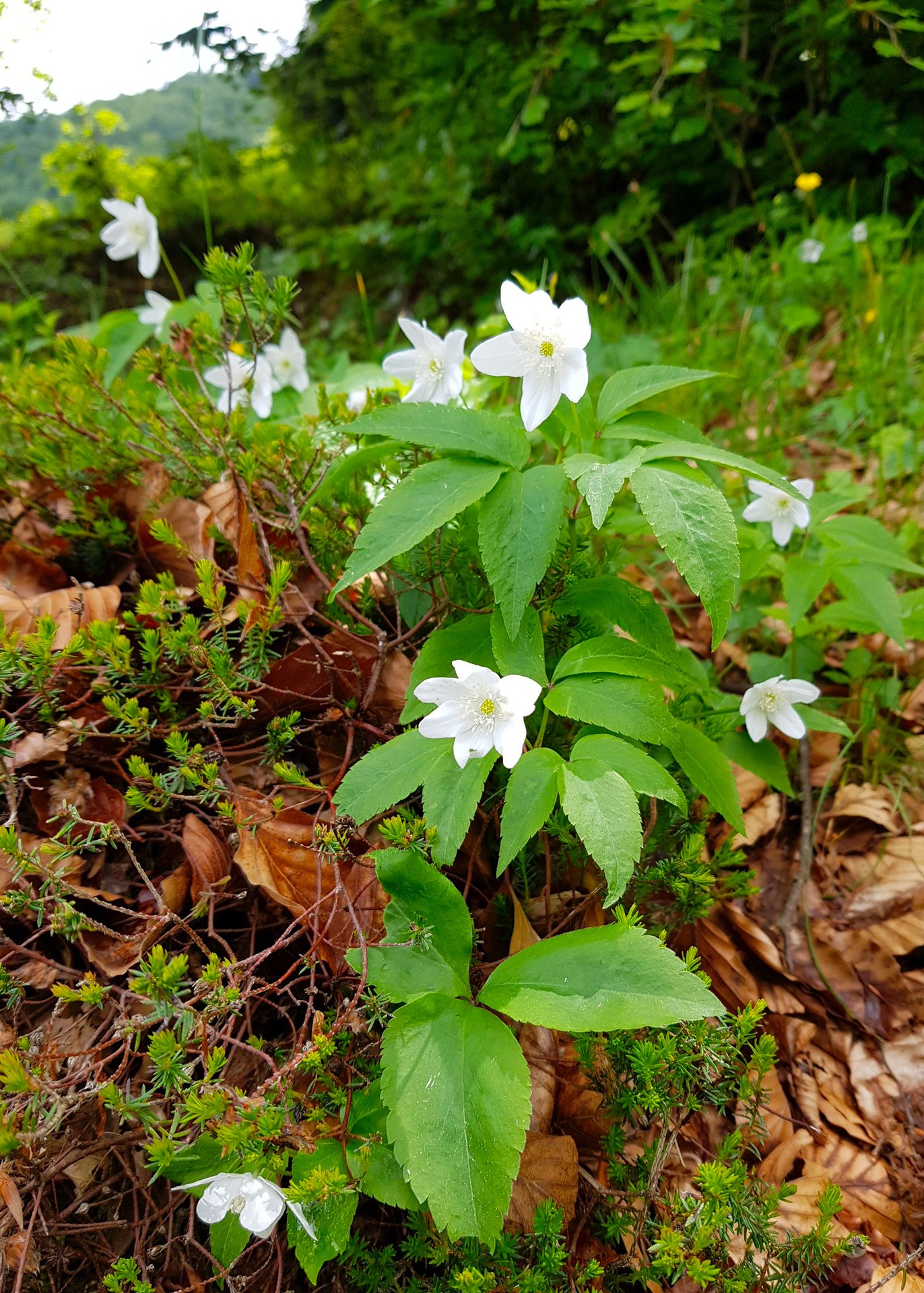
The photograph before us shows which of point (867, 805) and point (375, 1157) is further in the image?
point (867, 805)

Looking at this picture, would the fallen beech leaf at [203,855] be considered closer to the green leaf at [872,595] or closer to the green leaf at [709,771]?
the green leaf at [709,771]

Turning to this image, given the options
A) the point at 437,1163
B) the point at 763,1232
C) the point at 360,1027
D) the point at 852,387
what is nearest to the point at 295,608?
the point at 360,1027

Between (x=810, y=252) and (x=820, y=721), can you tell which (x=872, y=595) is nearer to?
(x=820, y=721)

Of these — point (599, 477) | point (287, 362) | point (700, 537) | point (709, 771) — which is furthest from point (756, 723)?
point (287, 362)

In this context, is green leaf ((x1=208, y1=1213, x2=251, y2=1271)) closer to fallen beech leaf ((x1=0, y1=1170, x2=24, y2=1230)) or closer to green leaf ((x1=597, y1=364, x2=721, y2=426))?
fallen beech leaf ((x1=0, y1=1170, x2=24, y2=1230))

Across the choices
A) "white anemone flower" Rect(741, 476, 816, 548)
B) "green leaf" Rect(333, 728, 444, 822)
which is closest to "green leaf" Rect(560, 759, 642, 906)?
"green leaf" Rect(333, 728, 444, 822)

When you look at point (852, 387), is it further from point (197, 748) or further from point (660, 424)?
point (197, 748)
